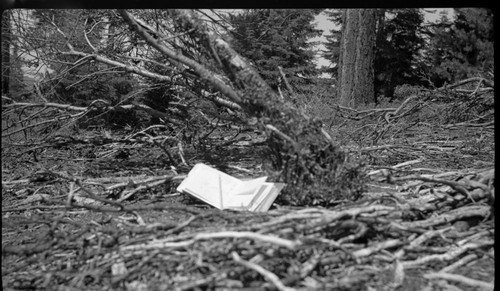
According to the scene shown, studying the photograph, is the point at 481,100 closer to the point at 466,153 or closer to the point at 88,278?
the point at 466,153

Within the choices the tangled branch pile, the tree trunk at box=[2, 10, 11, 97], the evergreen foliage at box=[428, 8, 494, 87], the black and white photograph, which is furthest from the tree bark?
the tree trunk at box=[2, 10, 11, 97]

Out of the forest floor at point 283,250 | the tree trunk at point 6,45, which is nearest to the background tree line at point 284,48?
the tree trunk at point 6,45

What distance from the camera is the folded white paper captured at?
221 cm

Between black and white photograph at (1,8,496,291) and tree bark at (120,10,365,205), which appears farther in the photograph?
tree bark at (120,10,365,205)

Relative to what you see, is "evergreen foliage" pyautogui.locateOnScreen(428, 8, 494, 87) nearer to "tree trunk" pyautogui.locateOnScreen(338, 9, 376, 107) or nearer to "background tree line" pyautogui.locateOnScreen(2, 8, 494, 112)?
"background tree line" pyautogui.locateOnScreen(2, 8, 494, 112)

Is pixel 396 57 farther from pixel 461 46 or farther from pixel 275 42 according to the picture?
pixel 461 46

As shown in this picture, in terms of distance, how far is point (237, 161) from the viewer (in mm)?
3641

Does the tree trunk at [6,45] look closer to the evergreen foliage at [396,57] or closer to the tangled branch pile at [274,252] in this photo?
the tangled branch pile at [274,252]

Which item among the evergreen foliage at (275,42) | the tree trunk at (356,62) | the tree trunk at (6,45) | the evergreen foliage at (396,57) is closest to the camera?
the tree trunk at (6,45)

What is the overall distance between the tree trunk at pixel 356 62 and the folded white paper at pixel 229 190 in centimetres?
270

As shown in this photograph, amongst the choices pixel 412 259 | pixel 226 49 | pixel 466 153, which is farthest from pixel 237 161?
pixel 412 259

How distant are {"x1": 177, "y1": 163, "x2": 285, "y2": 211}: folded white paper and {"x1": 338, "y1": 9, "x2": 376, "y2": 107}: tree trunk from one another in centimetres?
270

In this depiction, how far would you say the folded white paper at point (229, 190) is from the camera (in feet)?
7.23

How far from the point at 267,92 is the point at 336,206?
663 millimetres
